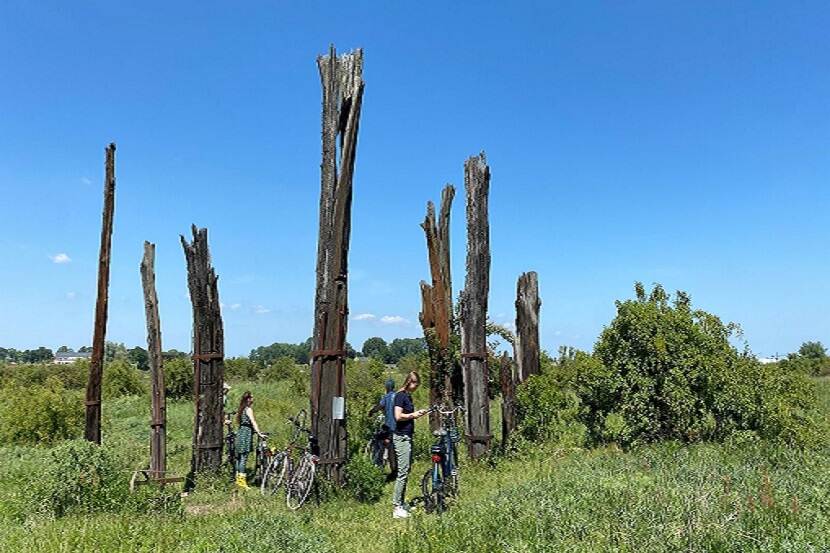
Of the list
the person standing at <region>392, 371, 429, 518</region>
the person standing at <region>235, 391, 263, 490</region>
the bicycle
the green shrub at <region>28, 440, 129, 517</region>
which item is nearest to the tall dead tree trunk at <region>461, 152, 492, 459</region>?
the bicycle

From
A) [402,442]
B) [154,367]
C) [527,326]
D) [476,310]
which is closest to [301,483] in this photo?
[402,442]

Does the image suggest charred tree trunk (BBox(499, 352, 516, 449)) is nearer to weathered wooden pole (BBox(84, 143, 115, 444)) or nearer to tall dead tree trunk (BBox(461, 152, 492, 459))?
tall dead tree trunk (BBox(461, 152, 492, 459))

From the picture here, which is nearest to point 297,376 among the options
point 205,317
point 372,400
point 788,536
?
point 372,400

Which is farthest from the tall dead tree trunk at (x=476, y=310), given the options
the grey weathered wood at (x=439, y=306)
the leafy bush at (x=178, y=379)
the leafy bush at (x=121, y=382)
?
the leafy bush at (x=121, y=382)

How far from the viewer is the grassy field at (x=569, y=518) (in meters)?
5.69

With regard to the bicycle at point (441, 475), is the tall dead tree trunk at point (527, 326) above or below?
above

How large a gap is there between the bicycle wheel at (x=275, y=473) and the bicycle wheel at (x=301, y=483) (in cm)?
67

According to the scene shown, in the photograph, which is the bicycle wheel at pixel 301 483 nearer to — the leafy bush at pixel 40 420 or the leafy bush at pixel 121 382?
the leafy bush at pixel 40 420

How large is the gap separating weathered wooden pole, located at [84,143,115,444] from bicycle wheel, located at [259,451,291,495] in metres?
3.64

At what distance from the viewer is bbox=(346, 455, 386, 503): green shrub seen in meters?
10.1

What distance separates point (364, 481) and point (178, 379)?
25.5 m

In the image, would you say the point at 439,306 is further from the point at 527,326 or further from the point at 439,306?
the point at 527,326

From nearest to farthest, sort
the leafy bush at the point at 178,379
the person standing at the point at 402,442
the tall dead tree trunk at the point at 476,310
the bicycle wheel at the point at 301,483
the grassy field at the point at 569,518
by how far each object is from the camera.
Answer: the grassy field at the point at 569,518, the person standing at the point at 402,442, the bicycle wheel at the point at 301,483, the tall dead tree trunk at the point at 476,310, the leafy bush at the point at 178,379

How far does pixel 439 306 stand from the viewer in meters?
15.2
